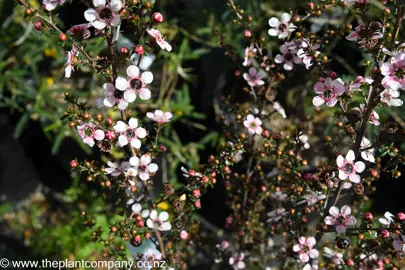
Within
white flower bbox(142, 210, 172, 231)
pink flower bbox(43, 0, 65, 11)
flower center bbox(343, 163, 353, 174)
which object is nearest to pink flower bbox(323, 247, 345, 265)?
flower center bbox(343, 163, 353, 174)

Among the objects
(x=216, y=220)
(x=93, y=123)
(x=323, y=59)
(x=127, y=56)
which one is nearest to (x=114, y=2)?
(x=127, y=56)

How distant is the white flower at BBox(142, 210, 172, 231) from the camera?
48.3 inches

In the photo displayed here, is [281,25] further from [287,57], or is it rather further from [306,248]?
[306,248]

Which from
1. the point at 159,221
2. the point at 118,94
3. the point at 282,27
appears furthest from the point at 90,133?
the point at 282,27

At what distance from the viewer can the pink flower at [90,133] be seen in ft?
3.44

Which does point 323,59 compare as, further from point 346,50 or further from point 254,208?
point 346,50

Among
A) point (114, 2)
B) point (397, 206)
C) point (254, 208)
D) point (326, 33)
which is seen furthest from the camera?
point (397, 206)

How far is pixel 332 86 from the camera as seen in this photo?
3.35 ft

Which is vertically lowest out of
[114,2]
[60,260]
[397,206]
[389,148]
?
[60,260]

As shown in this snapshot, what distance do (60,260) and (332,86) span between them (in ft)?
5.05

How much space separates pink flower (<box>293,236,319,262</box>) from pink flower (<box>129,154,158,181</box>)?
0.42m

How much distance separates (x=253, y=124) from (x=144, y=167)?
35 cm

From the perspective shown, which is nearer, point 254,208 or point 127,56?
point 127,56

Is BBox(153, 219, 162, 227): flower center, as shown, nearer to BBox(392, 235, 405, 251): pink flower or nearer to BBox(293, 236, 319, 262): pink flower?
BBox(293, 236, 319, 262): pink flower
